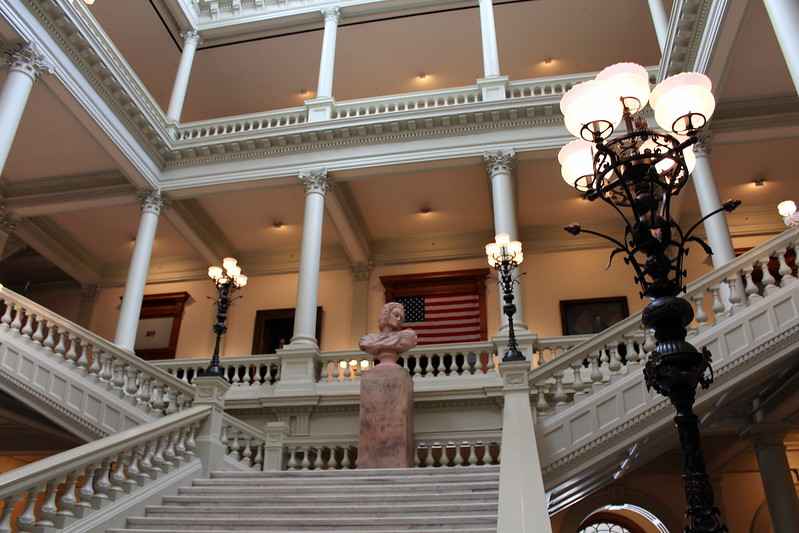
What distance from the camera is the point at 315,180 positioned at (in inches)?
541

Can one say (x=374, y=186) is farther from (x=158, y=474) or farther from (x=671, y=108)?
(x=671, y=108)

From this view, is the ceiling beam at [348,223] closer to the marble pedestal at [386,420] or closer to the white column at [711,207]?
the marble pedestal at [386,420]

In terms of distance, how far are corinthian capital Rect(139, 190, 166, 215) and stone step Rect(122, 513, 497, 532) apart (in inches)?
370

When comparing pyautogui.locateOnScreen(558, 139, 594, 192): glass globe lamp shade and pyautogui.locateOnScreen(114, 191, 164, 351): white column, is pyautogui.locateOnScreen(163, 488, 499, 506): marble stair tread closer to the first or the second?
pyautogui.locateOnScreen(558, 139, 594, 192): glass globe lamp shade

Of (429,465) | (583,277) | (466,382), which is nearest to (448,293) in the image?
(583,277)

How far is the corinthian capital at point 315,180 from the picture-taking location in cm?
1367

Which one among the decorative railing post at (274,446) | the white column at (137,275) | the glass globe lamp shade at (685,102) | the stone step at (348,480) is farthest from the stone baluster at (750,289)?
the white column at (137,275)

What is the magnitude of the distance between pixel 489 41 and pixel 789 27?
25.9 feet

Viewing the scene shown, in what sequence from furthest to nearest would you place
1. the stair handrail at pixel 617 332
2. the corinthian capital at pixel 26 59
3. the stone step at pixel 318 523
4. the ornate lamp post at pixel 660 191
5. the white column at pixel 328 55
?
the white column at pixel 328 55 → the corinthian capital at pixel 26 59 → the stair handrail at pixel 617 332 → the stone step at pixel 318 523 → the ornate lamp post at pixel 660 191

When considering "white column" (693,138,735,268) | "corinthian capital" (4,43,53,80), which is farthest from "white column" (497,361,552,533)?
"corinthian capital" (4,43,53,80)

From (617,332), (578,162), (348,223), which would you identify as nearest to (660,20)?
(617,332)

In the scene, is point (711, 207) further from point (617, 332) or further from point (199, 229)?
point (199, 229)

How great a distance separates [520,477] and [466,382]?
623 centimetres

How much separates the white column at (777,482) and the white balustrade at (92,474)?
25.2 feet
